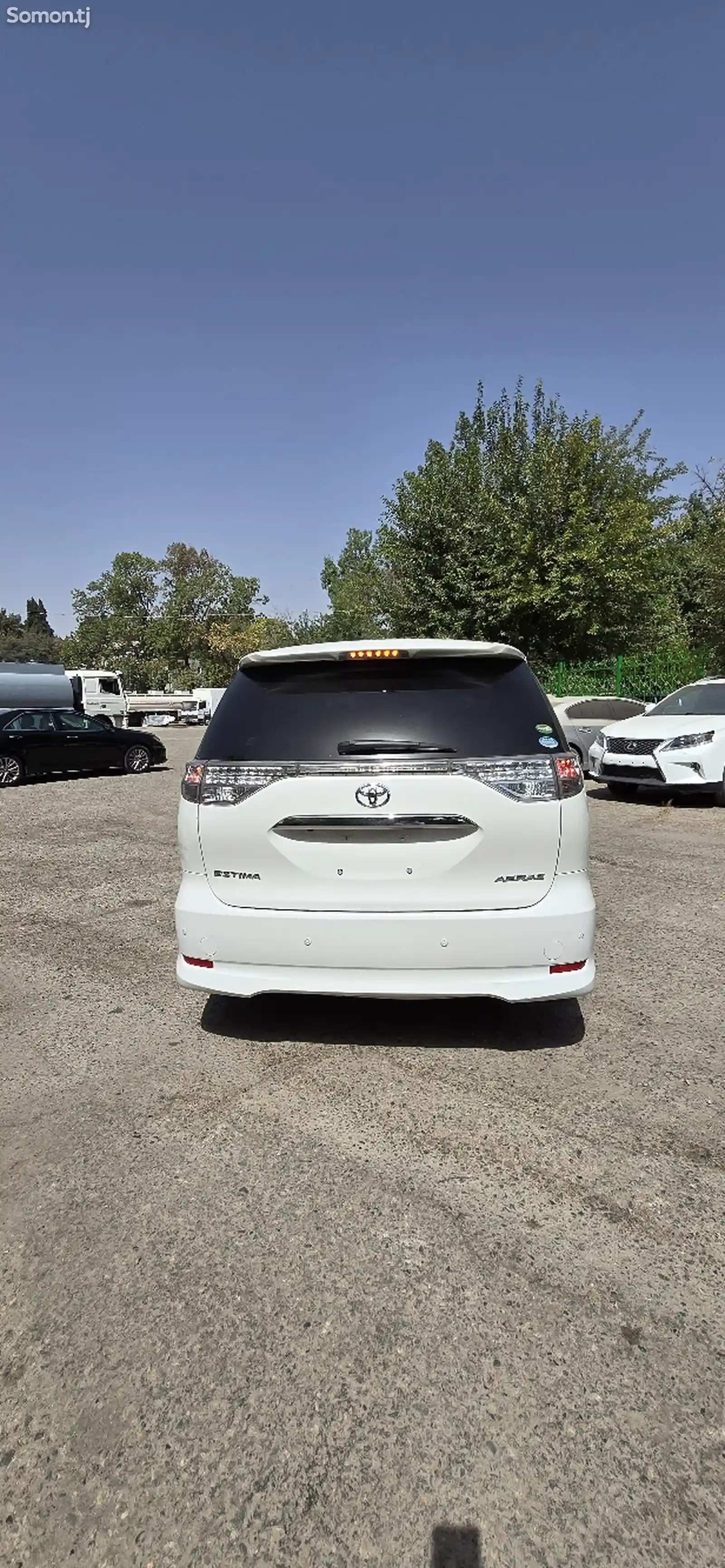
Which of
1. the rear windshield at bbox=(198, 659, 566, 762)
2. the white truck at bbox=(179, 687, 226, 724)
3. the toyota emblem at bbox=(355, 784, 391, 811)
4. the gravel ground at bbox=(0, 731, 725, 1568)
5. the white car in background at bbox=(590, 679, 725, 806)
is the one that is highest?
the rear windshield at bbox=(198, 659, 566, 762)

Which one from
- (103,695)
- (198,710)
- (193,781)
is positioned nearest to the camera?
(193,781)

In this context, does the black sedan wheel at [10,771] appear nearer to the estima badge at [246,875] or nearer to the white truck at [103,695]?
the estima badge at [246,875]

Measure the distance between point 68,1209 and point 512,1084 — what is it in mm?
1694

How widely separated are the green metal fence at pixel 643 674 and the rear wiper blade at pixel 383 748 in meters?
16.5

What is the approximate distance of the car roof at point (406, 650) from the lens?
10.9 ft

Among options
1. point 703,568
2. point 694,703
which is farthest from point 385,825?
point 703,568

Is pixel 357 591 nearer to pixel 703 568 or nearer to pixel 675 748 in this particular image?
pixel 703 568

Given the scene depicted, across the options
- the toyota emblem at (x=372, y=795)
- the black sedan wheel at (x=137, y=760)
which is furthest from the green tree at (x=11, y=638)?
the toyota emblem at (x=372, y=795)

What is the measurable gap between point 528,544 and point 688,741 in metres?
13.5

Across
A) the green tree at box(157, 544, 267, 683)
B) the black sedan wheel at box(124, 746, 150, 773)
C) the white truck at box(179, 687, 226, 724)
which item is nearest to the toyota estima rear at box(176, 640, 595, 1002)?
the black sedan wheel at box(124, 746, 150, 773)

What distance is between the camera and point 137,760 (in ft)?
59.0

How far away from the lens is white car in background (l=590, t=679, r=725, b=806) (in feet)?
33.4

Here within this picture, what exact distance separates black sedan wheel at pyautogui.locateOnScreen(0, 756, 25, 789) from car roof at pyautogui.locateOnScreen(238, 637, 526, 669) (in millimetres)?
13080

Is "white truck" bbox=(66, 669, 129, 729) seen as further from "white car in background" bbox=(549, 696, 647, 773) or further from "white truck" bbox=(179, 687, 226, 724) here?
"white car in background" bbox=(549, 696, 647, 773)
